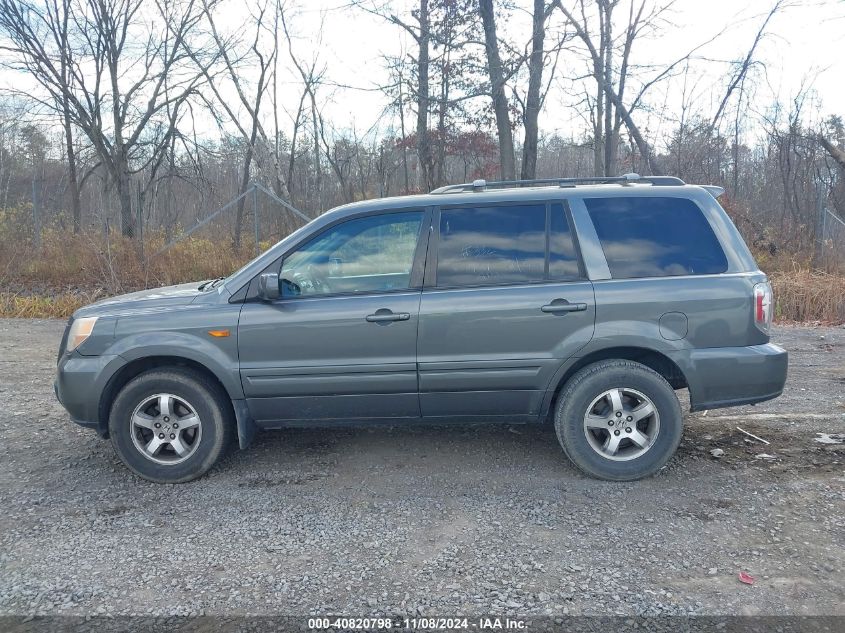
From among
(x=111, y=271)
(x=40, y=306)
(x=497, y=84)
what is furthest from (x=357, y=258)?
(x=497, y=84)

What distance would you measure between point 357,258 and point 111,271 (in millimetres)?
9352

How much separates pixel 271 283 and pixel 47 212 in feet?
59.6

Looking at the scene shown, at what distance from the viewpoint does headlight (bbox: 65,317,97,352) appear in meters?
4.01

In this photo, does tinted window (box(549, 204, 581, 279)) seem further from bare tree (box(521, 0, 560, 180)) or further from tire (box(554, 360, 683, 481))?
bare tree (box(521, 0, 560, 180))

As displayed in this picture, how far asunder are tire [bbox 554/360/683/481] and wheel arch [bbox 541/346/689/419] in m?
0.06

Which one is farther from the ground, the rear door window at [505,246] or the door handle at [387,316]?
the rear door window at [505,246]

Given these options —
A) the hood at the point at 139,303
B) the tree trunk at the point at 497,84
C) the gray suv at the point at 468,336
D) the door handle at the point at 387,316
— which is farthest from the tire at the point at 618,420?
the tree trunk at the point at 497,84

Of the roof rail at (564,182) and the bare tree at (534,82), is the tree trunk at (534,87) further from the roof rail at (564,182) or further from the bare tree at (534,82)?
the roof rail at (564,182)

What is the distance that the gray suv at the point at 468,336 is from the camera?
3.85 metres

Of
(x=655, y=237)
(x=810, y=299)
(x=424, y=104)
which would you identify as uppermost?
(x=424, y=104)

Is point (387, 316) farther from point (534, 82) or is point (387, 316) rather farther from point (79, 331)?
point (534, 82)

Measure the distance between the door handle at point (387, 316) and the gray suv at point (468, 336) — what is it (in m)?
0.01

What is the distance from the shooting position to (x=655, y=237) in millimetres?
3979

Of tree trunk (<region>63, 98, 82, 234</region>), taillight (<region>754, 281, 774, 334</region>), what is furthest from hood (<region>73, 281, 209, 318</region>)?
tree trunk (<region>63, 98, 82, 234</region>)
